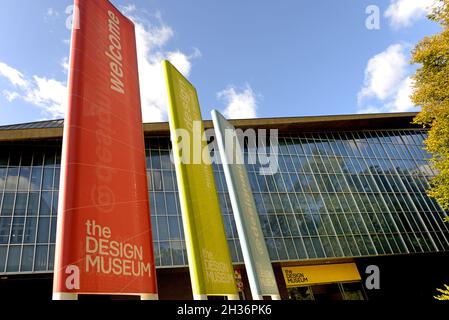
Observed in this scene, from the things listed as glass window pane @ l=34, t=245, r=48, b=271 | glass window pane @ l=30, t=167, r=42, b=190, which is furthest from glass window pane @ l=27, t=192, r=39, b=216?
glass window pane @ l=34, t=245, r=48, b=271

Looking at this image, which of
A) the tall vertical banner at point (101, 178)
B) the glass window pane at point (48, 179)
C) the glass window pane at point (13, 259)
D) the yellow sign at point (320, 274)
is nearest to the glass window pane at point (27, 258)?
the glass window pane at point (13, 259)

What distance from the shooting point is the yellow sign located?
75.0ft

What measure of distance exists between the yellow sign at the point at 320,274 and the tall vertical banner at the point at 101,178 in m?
19.5

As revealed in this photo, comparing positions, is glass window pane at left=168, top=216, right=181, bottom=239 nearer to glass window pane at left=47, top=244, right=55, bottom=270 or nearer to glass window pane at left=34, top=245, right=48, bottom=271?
glass window pane at left=47, top=244, right=55, bottom=270

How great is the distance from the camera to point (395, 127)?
32625 mm

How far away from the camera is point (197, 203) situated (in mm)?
7660

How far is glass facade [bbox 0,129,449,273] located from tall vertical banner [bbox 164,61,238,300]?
1265 centimetres

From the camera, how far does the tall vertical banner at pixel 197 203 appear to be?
683 centimetres

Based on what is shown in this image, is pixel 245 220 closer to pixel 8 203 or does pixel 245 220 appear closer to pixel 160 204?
pixel 160 204

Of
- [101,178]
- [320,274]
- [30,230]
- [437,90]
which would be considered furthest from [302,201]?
[101,178]

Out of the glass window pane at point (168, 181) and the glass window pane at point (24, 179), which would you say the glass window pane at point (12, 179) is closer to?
the glass window pane at point (24, 179)

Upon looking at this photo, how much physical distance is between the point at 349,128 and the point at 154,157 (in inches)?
732

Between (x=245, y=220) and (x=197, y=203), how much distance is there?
2220mm
